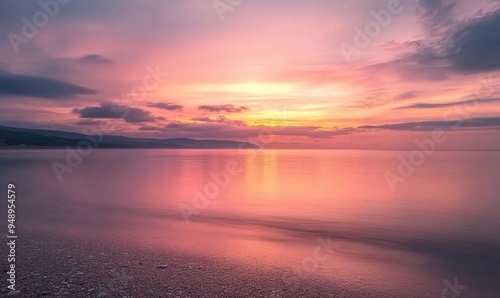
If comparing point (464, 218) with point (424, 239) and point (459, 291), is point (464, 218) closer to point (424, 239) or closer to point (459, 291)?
point (424, 239)

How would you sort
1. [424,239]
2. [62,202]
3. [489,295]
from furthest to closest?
[62,202] < [424,239] < [489,295]

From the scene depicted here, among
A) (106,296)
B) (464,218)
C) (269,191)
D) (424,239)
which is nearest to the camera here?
(106,296)

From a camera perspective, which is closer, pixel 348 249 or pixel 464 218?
pixel 348 249

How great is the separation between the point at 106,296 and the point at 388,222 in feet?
57.9

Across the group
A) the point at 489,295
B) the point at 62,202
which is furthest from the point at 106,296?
the point at 62,202

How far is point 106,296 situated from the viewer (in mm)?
8461

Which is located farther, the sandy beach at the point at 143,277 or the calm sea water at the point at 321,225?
the calm sea water at the point at 321,225
